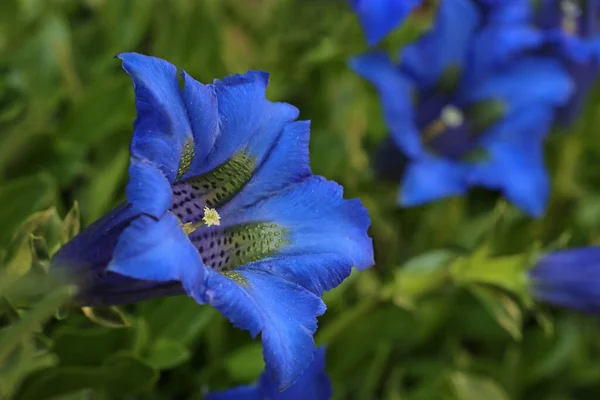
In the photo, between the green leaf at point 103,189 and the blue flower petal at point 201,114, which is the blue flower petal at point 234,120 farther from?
the green leaf at point 103,189

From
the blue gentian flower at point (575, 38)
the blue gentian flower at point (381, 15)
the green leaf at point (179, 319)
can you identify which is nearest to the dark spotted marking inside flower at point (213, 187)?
the green leaf at point (179, 319)

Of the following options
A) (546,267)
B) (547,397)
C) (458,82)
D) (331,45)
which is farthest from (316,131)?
(547,397)

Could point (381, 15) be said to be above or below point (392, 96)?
above

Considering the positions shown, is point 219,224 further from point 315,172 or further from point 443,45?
point 443,45

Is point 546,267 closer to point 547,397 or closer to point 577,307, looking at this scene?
point 577,307

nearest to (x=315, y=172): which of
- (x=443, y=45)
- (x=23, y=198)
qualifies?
(x=443, y=45)
